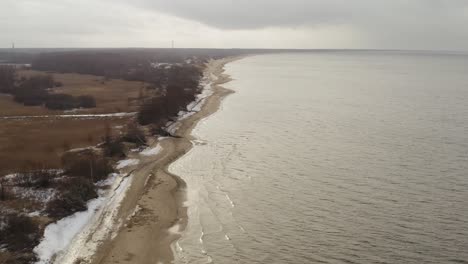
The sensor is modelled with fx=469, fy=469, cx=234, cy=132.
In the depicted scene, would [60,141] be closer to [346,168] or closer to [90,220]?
[90,220]

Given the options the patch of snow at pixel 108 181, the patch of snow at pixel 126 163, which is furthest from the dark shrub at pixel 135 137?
Result: the patch of snow at pixel 108 181

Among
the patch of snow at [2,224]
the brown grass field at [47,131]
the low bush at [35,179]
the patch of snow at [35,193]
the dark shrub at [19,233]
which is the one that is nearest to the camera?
the dark shrub at [19,233]

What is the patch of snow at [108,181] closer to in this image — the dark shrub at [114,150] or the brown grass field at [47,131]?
the brown grass field at [47,131]

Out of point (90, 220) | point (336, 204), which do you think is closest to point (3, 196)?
point (90, 220)

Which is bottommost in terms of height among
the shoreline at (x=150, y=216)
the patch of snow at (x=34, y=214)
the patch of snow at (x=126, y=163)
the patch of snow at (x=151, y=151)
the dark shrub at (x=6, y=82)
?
the shoreline at (x=150, y=216)

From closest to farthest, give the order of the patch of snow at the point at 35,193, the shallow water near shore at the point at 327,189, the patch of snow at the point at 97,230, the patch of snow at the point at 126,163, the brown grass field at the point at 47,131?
1. the patch of snow at the point at 97,230
2. the shallow water near shore at the point at 327,189
3. the patch of snow at the point at 35,193
4. the patch of snow at the point at 126,163
5. the brown grass field at the point at 47,131

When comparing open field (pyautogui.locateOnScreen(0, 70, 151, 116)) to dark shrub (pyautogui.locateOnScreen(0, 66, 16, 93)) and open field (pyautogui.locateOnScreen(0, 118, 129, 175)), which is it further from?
open field (pyautogui.locateOnScreen(0, 118, 129, 175))

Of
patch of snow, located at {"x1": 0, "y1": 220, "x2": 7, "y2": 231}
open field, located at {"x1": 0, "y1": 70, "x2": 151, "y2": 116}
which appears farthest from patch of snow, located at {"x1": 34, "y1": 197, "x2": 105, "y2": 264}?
open field, located at {"x1": 0, "y1": 70, "x2": 151, "y2": 116}

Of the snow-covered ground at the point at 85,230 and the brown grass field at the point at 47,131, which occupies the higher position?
the brown grass field at the point at 47,131
